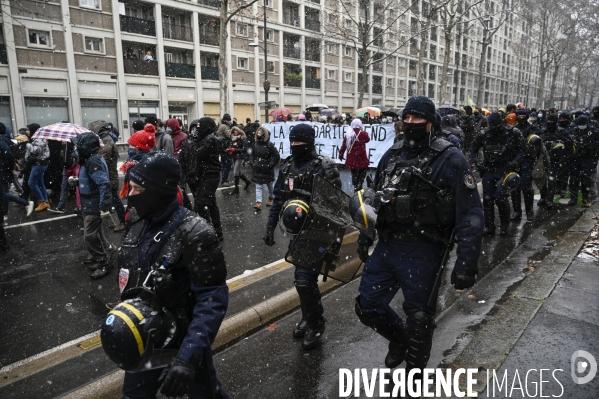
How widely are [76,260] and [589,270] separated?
6853 millimetres

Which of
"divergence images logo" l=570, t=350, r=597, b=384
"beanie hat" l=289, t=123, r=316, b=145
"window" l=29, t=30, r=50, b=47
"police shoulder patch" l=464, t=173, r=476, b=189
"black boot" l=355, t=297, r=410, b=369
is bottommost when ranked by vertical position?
"divergence images logo" l=570, t=350, r=597, b=384

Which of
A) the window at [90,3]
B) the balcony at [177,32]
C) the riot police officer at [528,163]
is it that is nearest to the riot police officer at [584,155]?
the riot police officer at [528,163]

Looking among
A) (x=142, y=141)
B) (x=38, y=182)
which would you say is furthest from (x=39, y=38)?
(x=142, y=141)

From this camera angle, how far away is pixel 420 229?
9.28 feet

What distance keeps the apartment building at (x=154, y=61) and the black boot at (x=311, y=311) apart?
69.0 ft

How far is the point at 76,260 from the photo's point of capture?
6.04 metres

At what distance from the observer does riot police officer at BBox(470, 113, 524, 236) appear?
6641 millimetres

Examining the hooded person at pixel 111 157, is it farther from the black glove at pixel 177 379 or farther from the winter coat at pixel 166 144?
the black glove at pixel 177 379

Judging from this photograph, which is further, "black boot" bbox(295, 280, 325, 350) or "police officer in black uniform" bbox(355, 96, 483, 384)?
"black boot" bbox(295, 280, 325, 350)

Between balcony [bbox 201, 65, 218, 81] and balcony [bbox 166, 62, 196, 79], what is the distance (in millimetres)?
1009

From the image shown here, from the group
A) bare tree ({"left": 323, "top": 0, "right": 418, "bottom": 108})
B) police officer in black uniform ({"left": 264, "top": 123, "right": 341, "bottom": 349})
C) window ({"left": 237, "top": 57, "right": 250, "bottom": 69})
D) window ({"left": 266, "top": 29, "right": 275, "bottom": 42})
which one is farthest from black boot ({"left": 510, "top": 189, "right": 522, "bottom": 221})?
window ({"left": 266, "top": 29, "right": 275, "bottom": 42})

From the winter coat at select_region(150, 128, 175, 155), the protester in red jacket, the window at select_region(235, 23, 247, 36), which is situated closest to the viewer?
the winter coat at select_region(150, 128, 175, 155)

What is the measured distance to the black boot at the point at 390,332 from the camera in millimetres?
2994

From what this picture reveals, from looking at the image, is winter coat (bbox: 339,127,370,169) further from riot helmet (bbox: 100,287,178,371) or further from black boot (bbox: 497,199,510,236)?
riot helmet (bbox: 100,287,178,371)
